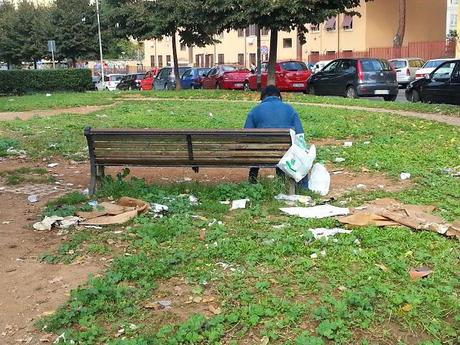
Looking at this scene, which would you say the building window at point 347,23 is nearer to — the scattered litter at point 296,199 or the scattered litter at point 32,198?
the scattered litter at point 296,199

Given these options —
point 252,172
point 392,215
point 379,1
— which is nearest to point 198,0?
point 252,172

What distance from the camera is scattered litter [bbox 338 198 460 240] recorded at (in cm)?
515

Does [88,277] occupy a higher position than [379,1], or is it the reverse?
[379,1]

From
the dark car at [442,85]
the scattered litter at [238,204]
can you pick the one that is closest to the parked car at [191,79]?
the dark car at [442,85]

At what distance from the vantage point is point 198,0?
70.8 feet

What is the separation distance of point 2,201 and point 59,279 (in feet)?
9.15

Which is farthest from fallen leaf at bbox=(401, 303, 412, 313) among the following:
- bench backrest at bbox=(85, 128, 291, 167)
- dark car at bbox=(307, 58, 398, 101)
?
dark car at bbox=(307, 58, 398, 101)

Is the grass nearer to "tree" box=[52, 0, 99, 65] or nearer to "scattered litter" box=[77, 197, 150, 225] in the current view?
"scattered litter" box=[77, 197, 150, 225]

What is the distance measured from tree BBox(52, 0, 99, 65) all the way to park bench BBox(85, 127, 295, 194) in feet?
131

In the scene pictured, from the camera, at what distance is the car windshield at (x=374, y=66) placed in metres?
20.3

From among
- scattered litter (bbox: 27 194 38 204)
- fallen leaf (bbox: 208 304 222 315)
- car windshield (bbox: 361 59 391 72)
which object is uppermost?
car windshield (bbox: 361 59 391 72)

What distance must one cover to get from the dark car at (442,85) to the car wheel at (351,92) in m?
2.46

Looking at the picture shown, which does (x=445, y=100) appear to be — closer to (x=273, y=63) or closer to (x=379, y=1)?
(x=273, y=63)

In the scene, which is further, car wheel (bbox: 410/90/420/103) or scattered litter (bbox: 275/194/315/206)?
car wheel (bbox: 410/90/420/103)
